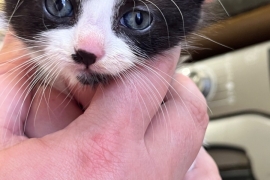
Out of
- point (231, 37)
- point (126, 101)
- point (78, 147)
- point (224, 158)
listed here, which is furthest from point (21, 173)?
point (231, 37)

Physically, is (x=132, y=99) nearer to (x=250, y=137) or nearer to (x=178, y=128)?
(x=178, y=128)

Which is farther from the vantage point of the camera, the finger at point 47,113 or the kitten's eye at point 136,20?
the finger at point 47,113

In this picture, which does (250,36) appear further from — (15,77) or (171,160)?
(15,77)

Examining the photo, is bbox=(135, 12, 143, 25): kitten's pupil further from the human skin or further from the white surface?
the white surface

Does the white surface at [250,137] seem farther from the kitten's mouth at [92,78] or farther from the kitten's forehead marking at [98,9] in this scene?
the kitten's forehead marking at [98,9]

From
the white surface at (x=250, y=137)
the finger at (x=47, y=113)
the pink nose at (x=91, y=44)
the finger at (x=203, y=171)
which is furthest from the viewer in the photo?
the white surface at (x=250, y=137)

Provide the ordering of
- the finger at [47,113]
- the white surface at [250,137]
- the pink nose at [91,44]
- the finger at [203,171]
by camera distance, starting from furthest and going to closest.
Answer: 1. the white surface at [250,137]
2. the finger at [203,171]
3. the finger at [47,113]
4. the pink nose at [91,44]

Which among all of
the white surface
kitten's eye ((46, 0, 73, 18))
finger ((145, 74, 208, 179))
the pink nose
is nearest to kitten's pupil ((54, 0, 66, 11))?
kitten's eye ((46, 0, 73, 18))

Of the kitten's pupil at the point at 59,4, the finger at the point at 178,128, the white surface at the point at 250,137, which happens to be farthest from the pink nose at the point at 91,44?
the white surface at the point at 250,137
